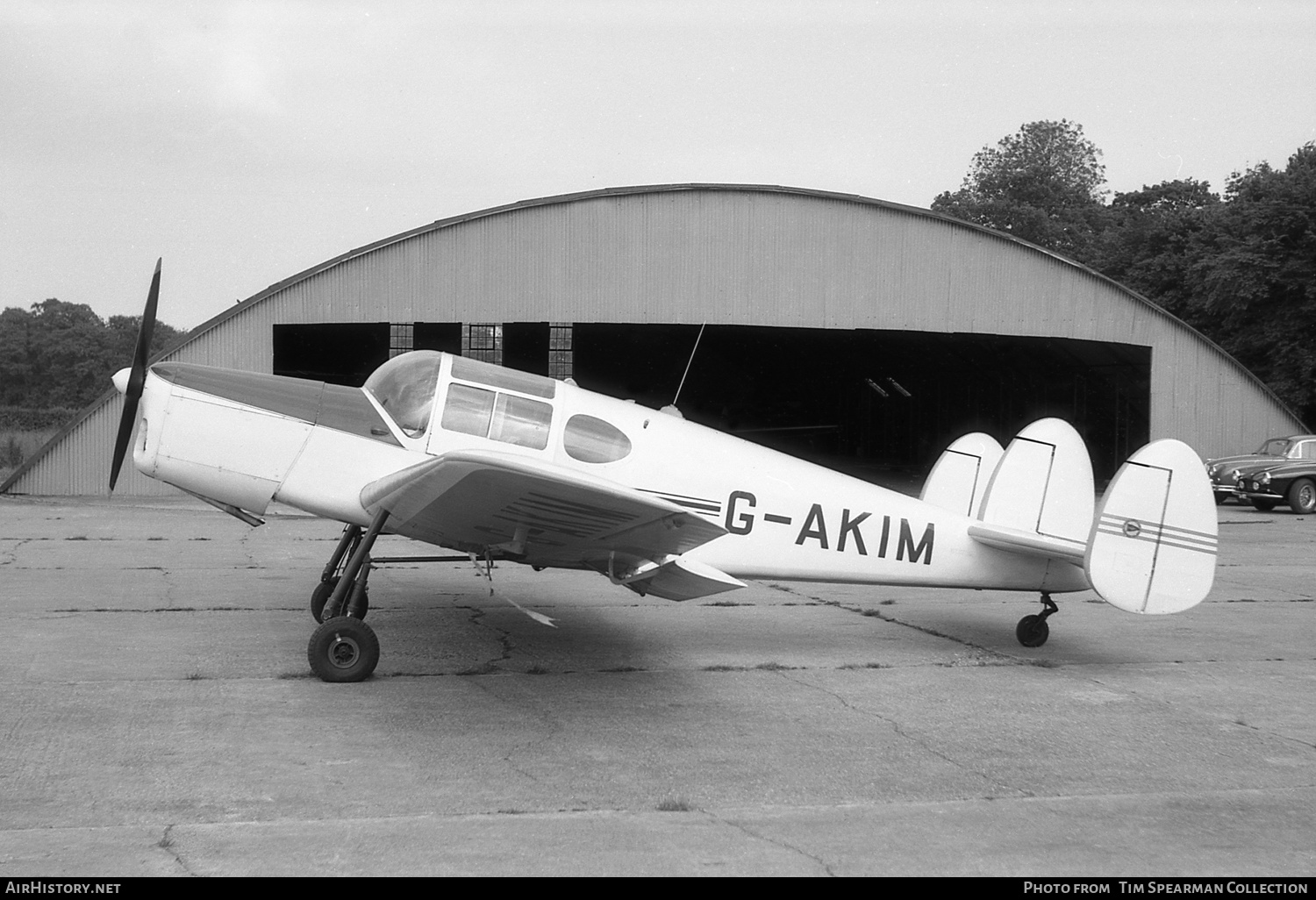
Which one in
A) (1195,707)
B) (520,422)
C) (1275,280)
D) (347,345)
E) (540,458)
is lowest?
(1195,707)

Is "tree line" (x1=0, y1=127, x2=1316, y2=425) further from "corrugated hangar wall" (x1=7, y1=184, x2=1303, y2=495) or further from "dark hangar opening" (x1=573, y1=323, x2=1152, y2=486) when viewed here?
"dark hangar opening" (x1=573, y1=323, x2=1152, y2=486)

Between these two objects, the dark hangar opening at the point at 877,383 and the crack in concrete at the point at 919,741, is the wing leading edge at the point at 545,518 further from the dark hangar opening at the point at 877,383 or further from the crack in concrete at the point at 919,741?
the dark hangar opening at the point at 877,383

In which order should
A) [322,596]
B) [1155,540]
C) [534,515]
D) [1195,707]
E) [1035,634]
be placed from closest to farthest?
[534,515] < [1195,707] < [1155,540] < [1035,634] < [322,596]

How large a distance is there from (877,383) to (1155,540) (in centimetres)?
3044

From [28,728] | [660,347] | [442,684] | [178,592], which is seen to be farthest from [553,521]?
[660,347]

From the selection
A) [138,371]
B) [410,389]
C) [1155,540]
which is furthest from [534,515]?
[1155,540]

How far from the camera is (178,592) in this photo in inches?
417

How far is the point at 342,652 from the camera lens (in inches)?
275

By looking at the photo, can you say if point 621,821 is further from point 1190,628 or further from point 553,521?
point 1190,628

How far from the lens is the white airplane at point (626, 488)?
7.18 meters

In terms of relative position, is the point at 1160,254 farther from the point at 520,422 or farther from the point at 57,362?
the point at 57,362

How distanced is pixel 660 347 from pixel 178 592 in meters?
22.4

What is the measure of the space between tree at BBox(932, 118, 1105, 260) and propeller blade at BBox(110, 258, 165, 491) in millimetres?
73907

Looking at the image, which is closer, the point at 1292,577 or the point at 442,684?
the point at 442,684
